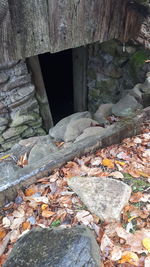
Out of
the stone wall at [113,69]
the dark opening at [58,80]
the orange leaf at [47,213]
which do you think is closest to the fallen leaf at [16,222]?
the orange leaf at [47,213]

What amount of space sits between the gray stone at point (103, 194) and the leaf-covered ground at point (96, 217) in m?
0.05

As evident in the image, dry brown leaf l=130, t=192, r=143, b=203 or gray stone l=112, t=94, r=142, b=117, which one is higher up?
dry brown leaf l=130, t=192, r=143, b=203

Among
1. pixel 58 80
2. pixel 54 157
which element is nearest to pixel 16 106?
pixel 54 157

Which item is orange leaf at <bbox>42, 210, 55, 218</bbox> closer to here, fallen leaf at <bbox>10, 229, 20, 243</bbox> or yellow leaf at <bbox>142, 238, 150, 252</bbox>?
fallen leaf at <bbox>10, 229, 20, 243</bbox>

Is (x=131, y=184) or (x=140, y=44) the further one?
(x=140, y=44)

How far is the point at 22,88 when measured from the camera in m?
3.35

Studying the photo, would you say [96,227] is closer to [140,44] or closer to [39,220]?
[39,220]

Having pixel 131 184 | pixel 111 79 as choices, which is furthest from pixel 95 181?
pixel 111 79

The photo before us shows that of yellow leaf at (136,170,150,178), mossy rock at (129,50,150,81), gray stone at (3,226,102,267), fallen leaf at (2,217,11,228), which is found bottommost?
fallen leaf at (2,217,11,228)

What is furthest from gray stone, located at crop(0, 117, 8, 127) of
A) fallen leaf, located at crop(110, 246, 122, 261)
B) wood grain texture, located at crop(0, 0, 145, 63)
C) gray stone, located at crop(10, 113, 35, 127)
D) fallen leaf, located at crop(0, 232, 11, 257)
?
fallen leaf, located at crop(110, 246, 122, 261)

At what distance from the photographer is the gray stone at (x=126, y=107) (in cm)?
314

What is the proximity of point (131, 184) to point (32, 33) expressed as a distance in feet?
5.38

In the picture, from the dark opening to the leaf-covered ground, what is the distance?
336cm

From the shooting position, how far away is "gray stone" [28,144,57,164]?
267 cm
